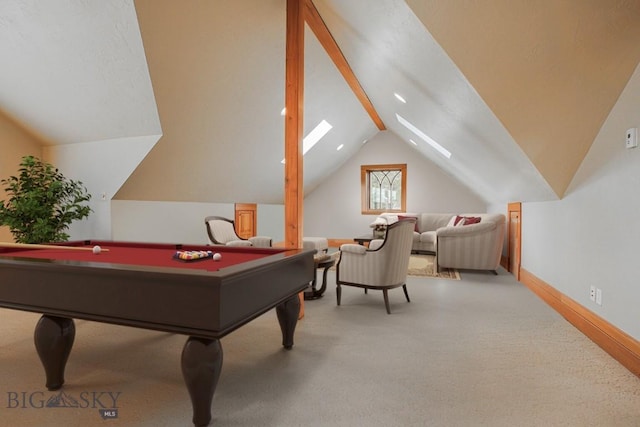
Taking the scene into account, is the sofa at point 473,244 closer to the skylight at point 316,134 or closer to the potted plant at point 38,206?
the skylight at point 316,134

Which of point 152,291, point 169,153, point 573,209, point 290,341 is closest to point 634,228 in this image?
point 573,209

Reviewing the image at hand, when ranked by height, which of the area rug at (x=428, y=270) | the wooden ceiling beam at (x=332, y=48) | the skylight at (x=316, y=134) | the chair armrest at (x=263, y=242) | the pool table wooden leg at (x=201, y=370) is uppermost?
the wooden ceiling beam at (x=332, y=48)

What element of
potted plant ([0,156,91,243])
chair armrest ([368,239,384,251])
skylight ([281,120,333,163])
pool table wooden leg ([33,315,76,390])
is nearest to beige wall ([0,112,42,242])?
potted plant ([0,156,91,243])

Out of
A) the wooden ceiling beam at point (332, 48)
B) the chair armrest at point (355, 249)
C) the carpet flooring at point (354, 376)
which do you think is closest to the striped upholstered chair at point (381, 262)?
the chair armrest at point (355, 249)

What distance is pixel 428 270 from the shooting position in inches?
216

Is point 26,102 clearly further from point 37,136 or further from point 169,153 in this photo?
point 169,153

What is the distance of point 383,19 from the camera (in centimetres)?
293

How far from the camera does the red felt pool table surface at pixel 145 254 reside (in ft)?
6.02

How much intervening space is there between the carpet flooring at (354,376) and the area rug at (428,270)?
1905 mm

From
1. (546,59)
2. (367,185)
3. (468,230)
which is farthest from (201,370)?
(367,185)

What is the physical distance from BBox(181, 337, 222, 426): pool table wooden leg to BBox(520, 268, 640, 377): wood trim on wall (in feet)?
7.89

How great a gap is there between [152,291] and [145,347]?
4.43 ft

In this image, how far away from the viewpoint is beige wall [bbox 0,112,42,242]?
4.37 m

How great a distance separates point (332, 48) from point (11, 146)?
14.4 ft
